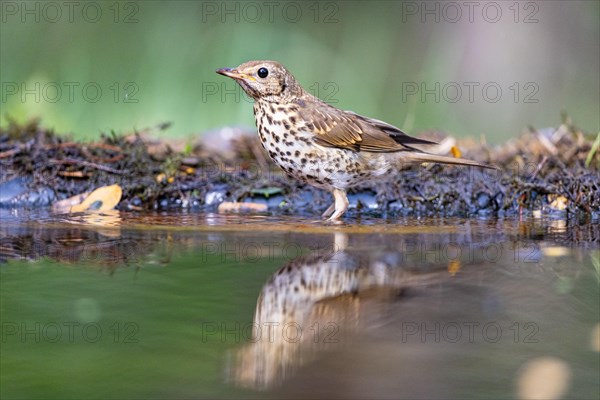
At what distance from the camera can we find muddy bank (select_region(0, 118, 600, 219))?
19.3ft

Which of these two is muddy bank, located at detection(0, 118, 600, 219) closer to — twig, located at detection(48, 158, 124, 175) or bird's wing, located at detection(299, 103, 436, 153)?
twig, located at detection(48, 158, 124, 175)

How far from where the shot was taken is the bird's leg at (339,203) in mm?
5348

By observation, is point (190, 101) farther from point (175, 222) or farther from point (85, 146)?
point (175, 222)

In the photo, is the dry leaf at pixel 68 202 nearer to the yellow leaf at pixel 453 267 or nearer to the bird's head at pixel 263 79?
the bird's head at pixel 263 79

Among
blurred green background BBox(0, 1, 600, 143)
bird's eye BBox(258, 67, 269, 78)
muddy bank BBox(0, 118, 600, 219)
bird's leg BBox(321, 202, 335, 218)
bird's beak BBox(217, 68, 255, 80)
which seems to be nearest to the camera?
bird's beak BBox(217, 68, 255, 80)

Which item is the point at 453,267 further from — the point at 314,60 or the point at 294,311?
the point at 314,60


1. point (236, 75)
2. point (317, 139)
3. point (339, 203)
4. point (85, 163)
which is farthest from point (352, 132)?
point (85, 163)

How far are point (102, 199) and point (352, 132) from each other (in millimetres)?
1733

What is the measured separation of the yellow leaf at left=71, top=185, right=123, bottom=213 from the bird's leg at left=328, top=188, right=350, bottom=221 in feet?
4.91

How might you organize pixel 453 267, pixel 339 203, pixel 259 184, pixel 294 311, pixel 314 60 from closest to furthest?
1. pixel 294 311
2. pixel 453 267
3. pixel 339 203
4. pixel 259 184
5. pixel 314 60

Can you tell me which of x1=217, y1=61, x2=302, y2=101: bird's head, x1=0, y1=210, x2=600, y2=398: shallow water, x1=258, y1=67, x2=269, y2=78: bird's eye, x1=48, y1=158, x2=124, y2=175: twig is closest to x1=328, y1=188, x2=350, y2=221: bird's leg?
x1=0, y1=210, x2=600, y2=398: shallow water

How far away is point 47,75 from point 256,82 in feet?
10.1

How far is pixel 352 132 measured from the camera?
5508 mm

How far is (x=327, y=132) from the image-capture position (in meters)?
5.38
